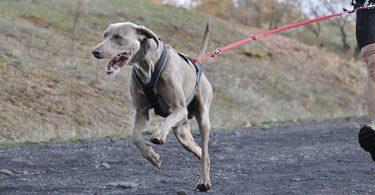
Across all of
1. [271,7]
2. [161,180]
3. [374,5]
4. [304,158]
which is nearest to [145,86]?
[161,180]

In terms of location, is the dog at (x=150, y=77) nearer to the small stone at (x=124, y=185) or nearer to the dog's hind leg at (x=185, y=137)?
the dog's hind leg at (x=185, y=137)

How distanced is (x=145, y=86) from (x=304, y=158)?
155 inches

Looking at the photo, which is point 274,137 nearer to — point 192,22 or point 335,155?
point 335,155

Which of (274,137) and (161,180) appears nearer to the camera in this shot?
(161,180)

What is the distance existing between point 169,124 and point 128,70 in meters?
17.6

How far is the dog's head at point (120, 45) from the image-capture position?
563 cm

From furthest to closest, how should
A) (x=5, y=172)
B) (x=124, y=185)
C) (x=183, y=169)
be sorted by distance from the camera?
(x=183, y=169) → (x=5, y=172) → (x=124, y=185)

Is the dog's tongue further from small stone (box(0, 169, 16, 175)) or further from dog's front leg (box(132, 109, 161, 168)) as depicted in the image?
small stone (box(0, 169, 16, 175))

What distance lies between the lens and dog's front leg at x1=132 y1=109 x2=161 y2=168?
5.70 metres

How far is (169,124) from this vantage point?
5.72 m

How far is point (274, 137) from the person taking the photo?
43.7 ft

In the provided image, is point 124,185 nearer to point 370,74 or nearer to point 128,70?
point 370,74

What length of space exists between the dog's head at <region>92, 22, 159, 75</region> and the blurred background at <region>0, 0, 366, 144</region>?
20.3 ft

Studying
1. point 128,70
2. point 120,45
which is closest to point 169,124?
point 120,45
